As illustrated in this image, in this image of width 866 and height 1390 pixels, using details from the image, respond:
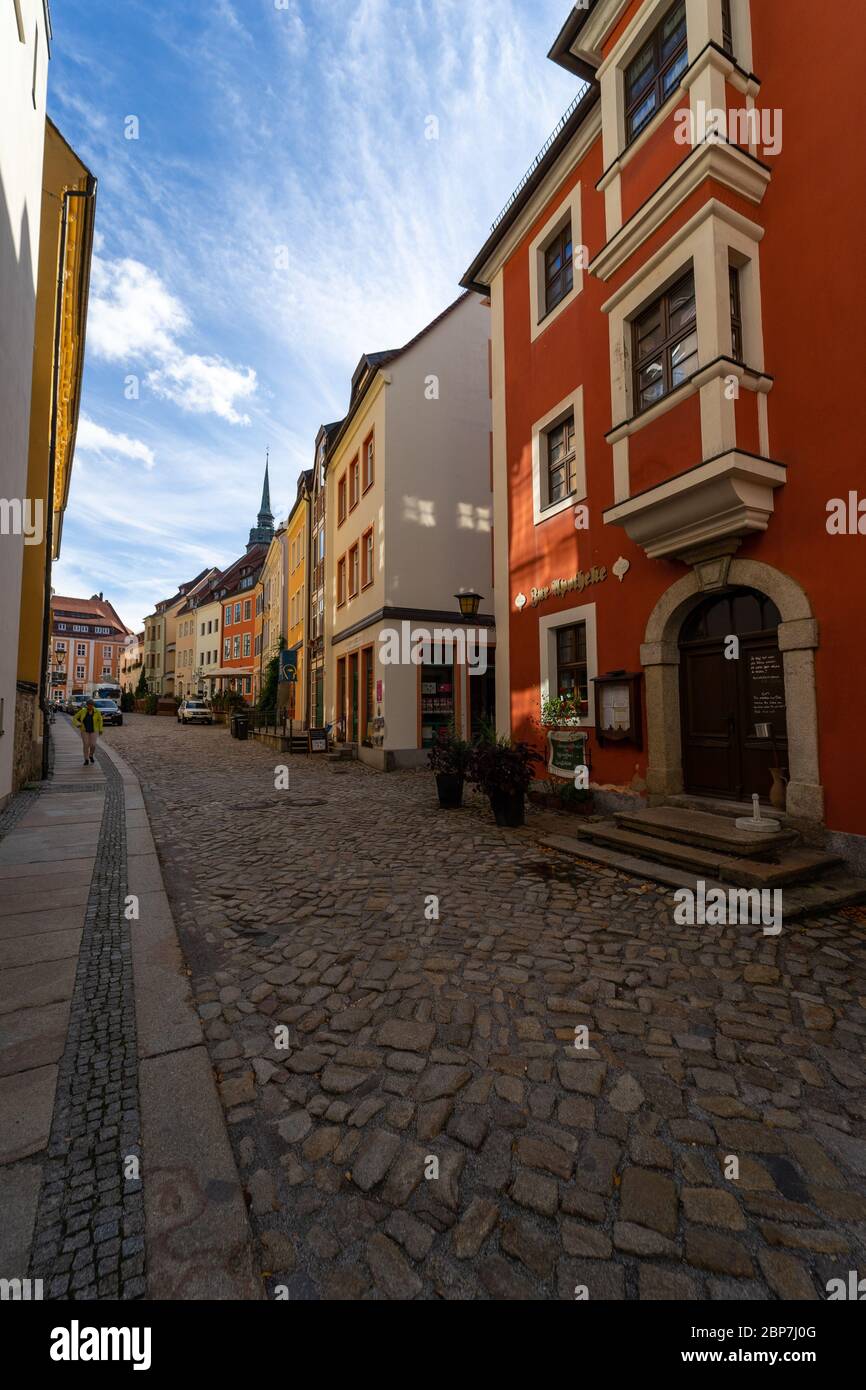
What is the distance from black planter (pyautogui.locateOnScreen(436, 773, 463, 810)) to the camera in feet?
30.8

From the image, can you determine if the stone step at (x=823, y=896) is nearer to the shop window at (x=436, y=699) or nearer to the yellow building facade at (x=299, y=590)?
the shop window at (x=436, y=699)

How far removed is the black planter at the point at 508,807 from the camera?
26.0ft

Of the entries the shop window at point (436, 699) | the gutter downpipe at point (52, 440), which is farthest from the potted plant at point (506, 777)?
the gutter downpipe at point (52, 440)

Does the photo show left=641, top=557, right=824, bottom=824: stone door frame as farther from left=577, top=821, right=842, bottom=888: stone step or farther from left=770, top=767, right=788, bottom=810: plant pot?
left=577, top=821, right=842, bottom=888: stone step

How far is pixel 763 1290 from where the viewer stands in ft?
5.44

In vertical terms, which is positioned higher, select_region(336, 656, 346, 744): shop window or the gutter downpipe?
the gutter downpipe

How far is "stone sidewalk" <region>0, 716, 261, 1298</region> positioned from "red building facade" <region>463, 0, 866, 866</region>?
5802 millimetres

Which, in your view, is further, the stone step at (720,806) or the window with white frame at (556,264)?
the window with white frame at (556,264)

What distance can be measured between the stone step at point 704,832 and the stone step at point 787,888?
0.40 metres

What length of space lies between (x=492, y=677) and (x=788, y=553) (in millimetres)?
11124

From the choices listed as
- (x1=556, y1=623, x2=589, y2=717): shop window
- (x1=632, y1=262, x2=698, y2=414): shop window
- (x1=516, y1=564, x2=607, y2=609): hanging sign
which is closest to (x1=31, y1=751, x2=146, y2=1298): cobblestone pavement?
(x1=556, y1=623, x2=589, y2=717): shop window

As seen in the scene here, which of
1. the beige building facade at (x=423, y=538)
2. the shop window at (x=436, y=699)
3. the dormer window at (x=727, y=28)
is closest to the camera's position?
the dormer window at (x=727, y=28)
